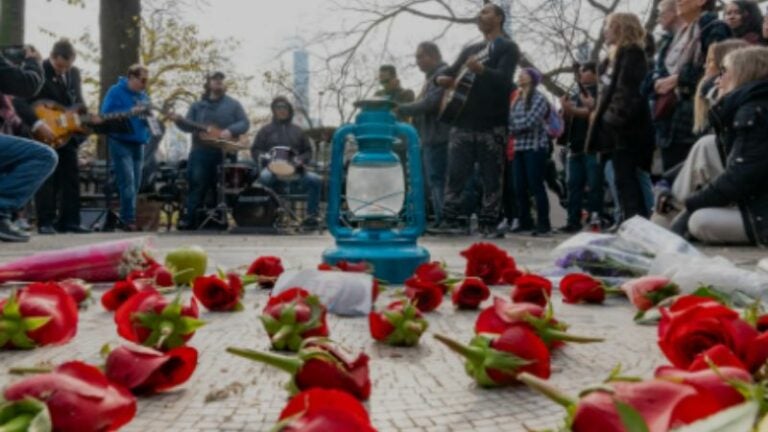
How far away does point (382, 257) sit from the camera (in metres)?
3.51

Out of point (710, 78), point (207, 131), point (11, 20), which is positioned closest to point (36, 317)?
point (710, 78)

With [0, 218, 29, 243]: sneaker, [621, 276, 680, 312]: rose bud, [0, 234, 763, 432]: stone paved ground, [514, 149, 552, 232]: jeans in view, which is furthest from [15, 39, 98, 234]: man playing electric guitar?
[621, 276, 680, 312]: rose bud

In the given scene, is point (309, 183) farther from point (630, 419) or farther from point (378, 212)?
point (630, 419)

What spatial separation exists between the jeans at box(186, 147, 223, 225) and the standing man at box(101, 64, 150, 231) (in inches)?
33.2

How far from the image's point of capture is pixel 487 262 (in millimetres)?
2947

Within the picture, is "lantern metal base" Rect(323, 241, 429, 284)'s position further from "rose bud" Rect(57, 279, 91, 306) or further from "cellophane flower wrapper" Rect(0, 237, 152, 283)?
"rose bud" Rect(57, 279, 91, 306)

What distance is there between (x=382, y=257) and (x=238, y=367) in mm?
1846

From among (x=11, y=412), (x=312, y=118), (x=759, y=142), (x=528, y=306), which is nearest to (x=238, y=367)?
(x=528, y=306)

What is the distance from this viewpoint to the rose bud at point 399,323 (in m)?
1.79

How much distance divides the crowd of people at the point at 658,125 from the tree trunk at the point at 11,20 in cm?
855

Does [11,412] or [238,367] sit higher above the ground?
[11,412]

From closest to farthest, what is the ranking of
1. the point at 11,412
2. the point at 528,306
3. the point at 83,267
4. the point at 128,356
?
the point at 11,412 → the point at 128,356 → the point at 528,306 → the point at 83,267

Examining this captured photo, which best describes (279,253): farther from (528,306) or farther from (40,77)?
(528,306)

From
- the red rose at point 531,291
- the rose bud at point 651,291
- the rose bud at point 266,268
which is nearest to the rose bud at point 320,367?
the red rose at point 531,291
